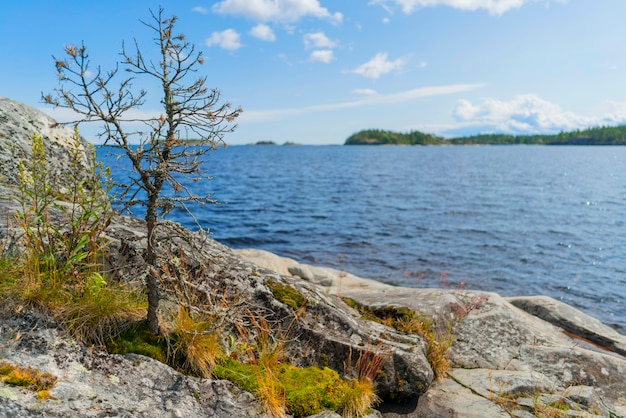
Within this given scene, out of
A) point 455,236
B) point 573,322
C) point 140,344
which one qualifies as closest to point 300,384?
point 140,344

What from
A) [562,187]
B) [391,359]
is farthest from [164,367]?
[562,187]

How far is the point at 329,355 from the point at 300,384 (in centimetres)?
102

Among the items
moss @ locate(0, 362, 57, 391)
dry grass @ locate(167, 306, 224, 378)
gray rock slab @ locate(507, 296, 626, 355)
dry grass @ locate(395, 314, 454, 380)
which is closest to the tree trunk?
dry grass @ locate(167, 306, 224, 378)

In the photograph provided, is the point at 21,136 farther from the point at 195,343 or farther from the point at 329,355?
the point at 329,355

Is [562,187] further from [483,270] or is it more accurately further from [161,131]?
[161,131]

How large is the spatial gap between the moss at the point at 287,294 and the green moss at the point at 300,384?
1.05 metres

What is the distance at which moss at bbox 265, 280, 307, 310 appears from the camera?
6121mm

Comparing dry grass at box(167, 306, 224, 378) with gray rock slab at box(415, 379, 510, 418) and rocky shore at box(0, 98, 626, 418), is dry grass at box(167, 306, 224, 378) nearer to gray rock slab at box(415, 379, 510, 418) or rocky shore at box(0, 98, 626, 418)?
rocky shore at box(0, 98, 626, 418)

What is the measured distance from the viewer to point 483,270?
60.6 feet

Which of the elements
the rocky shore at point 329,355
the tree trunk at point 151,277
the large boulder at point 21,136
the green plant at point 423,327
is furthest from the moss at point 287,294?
the large boulder at point 21,136

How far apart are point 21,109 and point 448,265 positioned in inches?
662

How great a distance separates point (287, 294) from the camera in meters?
6.24

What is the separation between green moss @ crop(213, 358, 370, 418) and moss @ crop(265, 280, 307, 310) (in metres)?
1.05

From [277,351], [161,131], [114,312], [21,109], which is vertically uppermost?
[21,109]
